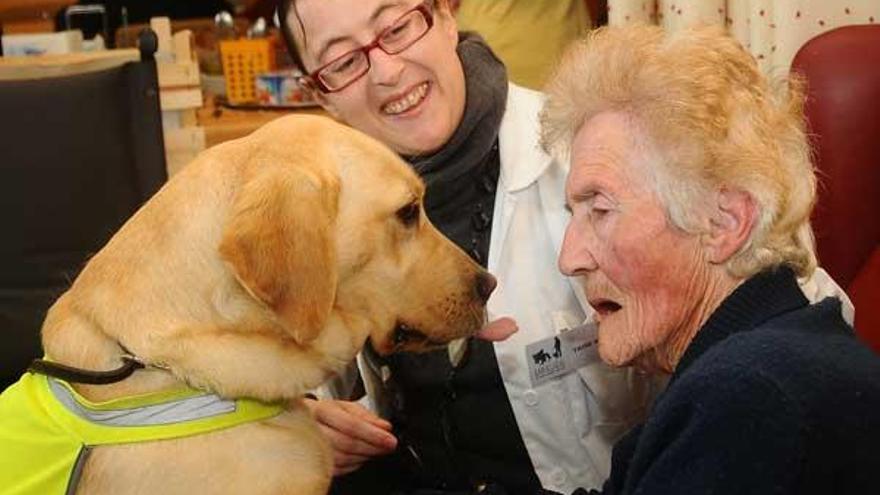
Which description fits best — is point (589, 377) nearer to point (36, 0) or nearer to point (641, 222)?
point (641, 222)

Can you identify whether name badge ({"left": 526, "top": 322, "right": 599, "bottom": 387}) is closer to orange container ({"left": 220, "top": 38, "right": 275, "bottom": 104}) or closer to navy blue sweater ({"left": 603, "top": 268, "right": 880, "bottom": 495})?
navy blue sweater ({"left": 603, "top": 268, "right": 880, "bottom": 495})

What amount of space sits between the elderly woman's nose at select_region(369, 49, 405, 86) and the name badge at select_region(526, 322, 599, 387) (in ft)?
1.49

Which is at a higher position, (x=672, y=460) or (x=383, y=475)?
(x=672, y=460)

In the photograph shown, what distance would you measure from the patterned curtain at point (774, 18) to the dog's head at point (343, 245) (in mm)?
825

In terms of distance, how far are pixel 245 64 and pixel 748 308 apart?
2698 millimetres

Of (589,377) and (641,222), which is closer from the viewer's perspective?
(641,222)

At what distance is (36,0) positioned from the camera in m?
3.32

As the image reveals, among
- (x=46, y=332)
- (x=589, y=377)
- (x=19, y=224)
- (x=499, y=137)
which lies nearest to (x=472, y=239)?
(x=499, y=137)

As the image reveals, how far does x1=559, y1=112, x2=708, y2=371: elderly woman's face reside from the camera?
3.77 ft

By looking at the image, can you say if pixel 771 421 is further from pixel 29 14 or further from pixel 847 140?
pixel 29 14

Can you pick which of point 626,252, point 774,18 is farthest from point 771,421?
point 774,18

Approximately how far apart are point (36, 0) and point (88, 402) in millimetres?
2449

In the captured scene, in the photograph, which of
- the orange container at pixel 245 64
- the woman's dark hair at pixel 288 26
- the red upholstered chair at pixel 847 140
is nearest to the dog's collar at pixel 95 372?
the woman's dark hair at pixel 288 26

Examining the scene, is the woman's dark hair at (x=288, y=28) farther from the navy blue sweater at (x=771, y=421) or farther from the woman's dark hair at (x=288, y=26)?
the navy blue sweater at (x=771, y=421)
